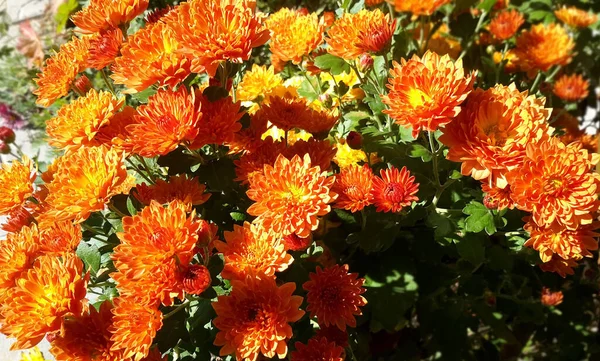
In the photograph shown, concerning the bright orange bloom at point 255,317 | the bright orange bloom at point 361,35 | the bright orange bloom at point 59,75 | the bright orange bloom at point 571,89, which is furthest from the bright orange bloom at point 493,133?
the bright orange bloom at point 571,89

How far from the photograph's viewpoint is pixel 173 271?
2.68 feet

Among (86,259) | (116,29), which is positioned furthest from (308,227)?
(116,29)

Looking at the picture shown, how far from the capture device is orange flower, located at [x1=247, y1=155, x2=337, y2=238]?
0.87 metres

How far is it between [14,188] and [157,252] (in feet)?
1.51

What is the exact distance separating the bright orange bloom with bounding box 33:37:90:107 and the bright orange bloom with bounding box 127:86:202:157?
322 mm

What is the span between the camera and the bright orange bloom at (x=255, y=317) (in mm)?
855

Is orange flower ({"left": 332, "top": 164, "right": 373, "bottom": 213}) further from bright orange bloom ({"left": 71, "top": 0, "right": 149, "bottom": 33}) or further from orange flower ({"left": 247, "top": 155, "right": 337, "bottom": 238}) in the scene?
bright orange bloom ({"left": 71, "top": 0, "right": 149, "bottom": 33})

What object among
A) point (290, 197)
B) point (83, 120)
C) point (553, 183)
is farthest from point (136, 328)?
point (553, 183)

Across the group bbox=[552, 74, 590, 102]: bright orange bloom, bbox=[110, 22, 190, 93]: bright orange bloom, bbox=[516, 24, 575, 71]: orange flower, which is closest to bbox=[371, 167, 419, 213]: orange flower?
bbox=[110, 22, 190, 93]: bright orange bloom

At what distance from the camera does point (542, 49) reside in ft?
5.41

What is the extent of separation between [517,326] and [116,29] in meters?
1.69

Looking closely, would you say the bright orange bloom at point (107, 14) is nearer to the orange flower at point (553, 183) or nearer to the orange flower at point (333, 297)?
the orange flower at point (333, 297)

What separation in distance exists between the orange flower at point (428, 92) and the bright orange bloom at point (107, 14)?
59cm

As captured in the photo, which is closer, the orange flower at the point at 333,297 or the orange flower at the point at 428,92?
the orange flower at the point at 428,92
